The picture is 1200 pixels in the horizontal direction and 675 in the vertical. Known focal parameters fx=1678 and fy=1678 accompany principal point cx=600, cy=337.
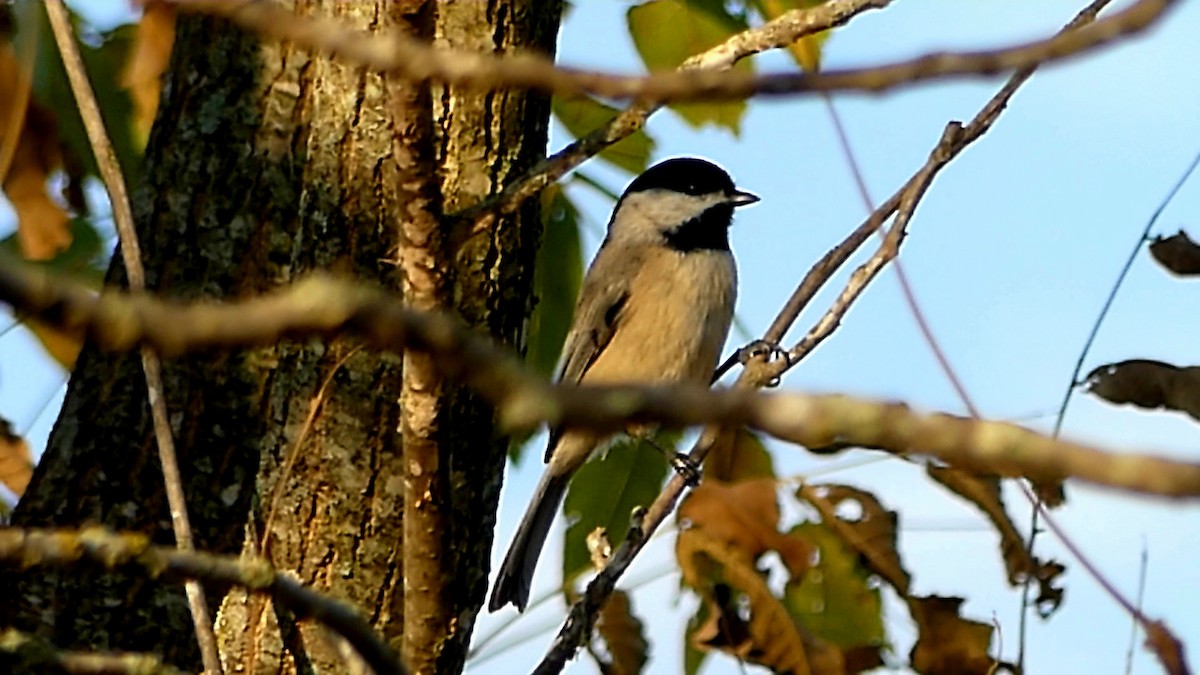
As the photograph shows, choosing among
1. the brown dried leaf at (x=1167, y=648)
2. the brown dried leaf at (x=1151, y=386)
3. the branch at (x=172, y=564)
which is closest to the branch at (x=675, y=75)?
the branch at (x=172, y=564)

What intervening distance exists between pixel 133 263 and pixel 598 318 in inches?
100

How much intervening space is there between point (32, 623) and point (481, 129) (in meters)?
1.09

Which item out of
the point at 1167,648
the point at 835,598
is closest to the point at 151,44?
the point at 835,598

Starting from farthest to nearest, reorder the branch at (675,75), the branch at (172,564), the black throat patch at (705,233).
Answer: the black throat patch at (705,233)
the branch at (172,564)
the branch at (675,75)

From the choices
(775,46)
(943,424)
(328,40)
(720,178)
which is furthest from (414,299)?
(720,178)

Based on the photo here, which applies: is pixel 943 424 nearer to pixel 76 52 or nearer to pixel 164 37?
pixel 76 52

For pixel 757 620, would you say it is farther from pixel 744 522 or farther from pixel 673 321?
pixel 673 321

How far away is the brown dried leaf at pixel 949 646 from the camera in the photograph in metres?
1.74

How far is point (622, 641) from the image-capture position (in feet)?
6.11

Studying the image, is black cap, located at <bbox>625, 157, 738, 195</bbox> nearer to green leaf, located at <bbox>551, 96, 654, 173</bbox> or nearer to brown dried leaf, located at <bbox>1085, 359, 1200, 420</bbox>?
green leaf, located at <bbox>551, 96, 654, 173</bbox>

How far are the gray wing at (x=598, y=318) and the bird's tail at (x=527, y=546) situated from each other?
32 cm

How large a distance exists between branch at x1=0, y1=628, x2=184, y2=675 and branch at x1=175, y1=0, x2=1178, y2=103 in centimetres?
Answer: 53

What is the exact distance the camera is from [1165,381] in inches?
69.6

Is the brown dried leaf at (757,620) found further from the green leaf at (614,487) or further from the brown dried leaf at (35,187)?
the brown dried leaf at (35,187)
